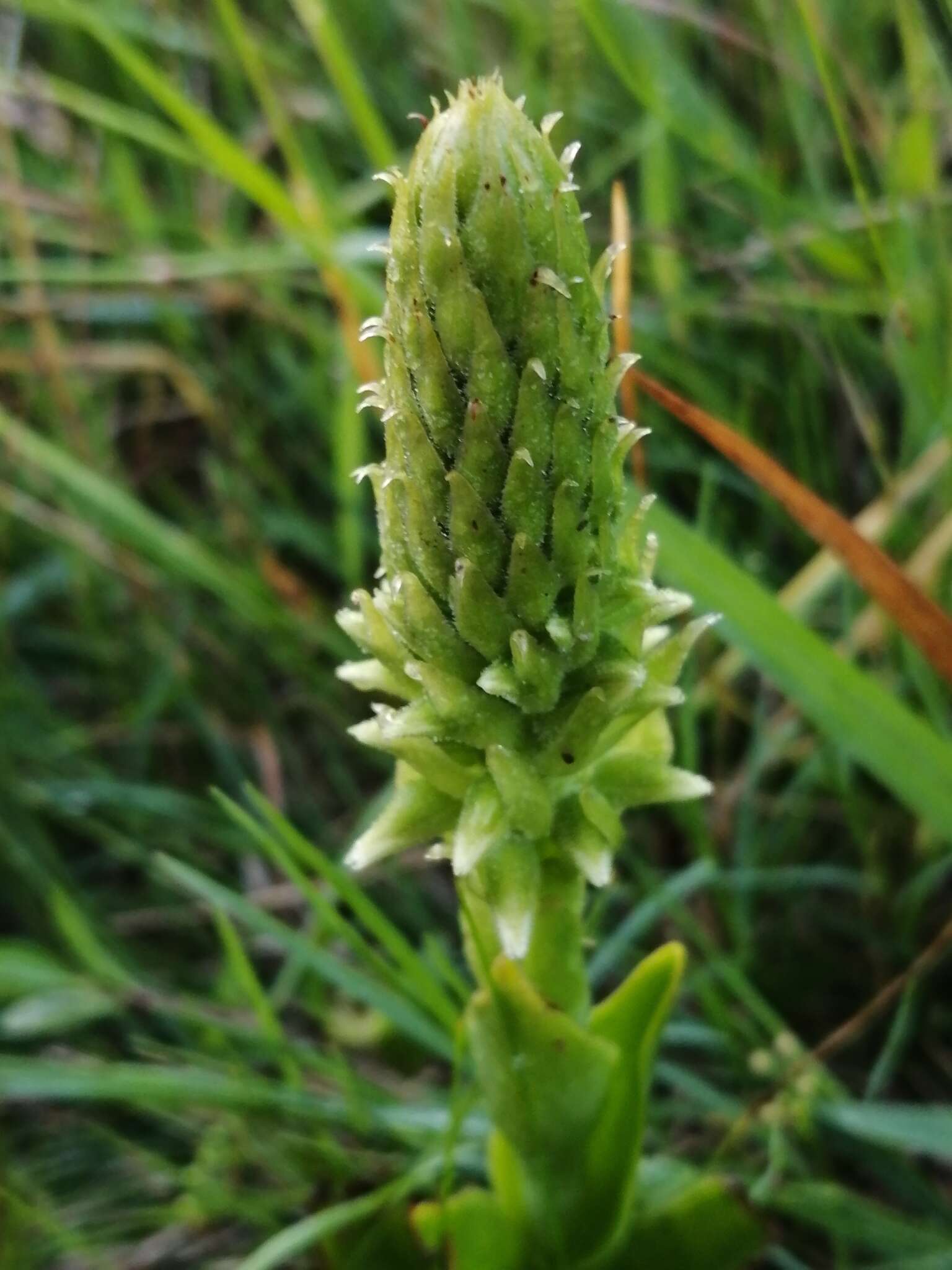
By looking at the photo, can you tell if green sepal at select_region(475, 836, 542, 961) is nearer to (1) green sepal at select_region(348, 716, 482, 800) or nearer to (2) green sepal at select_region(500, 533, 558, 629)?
(1) green sepal at select_region(348, 716, 482, 800)

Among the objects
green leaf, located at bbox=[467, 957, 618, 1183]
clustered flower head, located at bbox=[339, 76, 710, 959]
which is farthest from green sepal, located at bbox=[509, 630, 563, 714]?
green leaf, located at bbox=[467, 957, 618, 1183]

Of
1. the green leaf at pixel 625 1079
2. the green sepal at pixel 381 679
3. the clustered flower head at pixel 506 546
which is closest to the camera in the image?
the clustered flower head at pixel 506 546

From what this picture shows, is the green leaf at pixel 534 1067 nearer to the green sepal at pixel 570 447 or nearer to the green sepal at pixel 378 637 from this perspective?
the green sepal at pixel 378 637

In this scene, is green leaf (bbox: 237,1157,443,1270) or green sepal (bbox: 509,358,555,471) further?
green leaf (bbox: 237,1157,443,1270)

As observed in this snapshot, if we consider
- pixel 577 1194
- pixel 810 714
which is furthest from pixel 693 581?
pixel 577 1194

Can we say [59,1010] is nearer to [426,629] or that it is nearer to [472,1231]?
[472,1231]

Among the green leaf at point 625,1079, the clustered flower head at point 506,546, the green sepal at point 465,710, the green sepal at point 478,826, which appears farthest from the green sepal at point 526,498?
the green leaf at point 625,1079

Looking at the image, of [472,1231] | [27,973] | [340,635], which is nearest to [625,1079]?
[472,1231]
